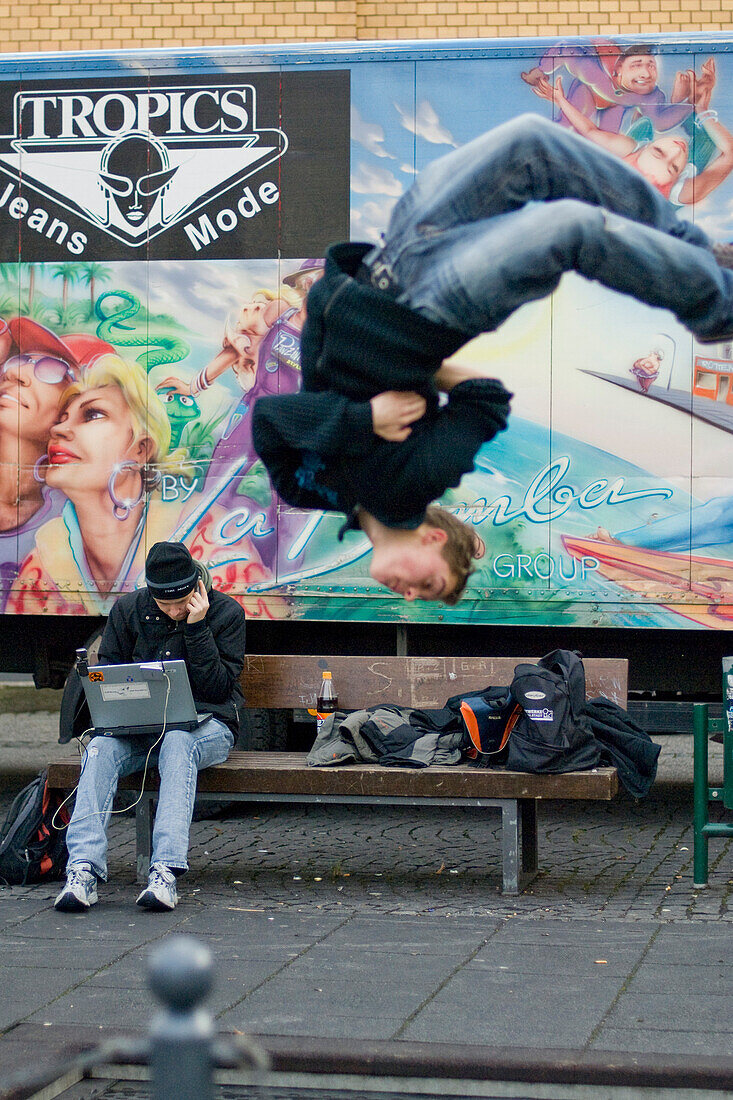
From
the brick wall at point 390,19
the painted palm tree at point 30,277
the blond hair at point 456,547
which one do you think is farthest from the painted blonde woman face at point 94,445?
the brick wall at point 390,19

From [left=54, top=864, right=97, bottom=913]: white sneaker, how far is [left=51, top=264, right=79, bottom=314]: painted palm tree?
309 cm

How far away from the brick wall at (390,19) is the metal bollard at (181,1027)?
9538 mm

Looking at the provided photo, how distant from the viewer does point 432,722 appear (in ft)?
19.4

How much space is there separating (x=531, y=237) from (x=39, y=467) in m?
3.44

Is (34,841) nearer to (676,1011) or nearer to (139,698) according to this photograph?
(139,698)

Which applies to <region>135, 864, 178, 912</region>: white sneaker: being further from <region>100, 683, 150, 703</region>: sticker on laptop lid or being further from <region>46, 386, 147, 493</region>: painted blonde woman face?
<region>46, 386, 147, 493</region>: painted blonde woman face

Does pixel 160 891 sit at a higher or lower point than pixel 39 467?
lower

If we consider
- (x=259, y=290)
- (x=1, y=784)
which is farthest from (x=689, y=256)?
(x=1, y=784)

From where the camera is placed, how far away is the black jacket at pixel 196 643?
5664 mm

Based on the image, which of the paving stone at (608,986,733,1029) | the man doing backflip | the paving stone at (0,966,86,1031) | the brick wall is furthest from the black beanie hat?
the brick wall

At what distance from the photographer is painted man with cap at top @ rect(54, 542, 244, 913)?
5.28 meters

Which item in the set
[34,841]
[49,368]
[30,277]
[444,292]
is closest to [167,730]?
[34,841]

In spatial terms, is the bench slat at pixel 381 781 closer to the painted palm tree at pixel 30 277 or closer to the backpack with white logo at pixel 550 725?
the backpack with white logo at pixel 550 725

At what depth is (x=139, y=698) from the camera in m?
5.63
